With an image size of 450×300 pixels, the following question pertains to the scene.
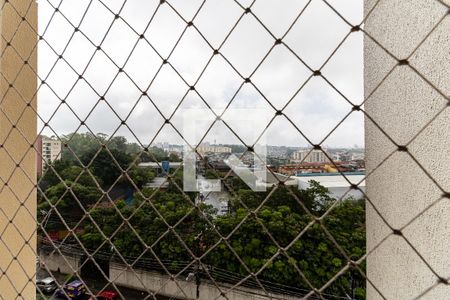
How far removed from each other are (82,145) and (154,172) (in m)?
0.21

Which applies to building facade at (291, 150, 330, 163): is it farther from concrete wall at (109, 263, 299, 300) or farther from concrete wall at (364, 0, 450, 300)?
concrete wall at (109, 263, 299, 300)

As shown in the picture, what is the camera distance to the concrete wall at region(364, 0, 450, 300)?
1.06ft

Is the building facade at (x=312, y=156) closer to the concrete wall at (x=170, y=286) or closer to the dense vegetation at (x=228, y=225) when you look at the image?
the dense vegetation at (x=228, y=225)

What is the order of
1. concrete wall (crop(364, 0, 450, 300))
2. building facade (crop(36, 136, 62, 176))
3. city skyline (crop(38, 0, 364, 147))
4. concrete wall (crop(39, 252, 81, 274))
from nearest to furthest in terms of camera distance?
concrete wall (crop(364, 0, 450, 300)) < city skyline (crop(38, 0, 364, 147)) < concrete wall (crop(39, 252, 81, 274)) < building facade (crop(36, 136, 62, 176))

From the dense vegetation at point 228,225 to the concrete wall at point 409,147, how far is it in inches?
4.0

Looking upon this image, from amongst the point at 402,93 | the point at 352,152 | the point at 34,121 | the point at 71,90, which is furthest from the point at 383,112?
the point at 34,121

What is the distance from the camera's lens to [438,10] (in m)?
0.33

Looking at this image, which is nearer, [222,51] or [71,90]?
[222,51]

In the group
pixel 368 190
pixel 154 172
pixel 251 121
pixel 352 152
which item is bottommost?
pixel 368 190

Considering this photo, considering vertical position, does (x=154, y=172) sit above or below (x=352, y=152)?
above

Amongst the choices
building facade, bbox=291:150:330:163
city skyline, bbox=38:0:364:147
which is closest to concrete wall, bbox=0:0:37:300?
city skyline, bbox=38:0:364:147

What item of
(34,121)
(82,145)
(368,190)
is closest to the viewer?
(368,190)

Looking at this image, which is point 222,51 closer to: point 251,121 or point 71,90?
point 71,90

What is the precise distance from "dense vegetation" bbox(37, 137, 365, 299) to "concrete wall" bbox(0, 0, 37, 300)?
122 millimetres
